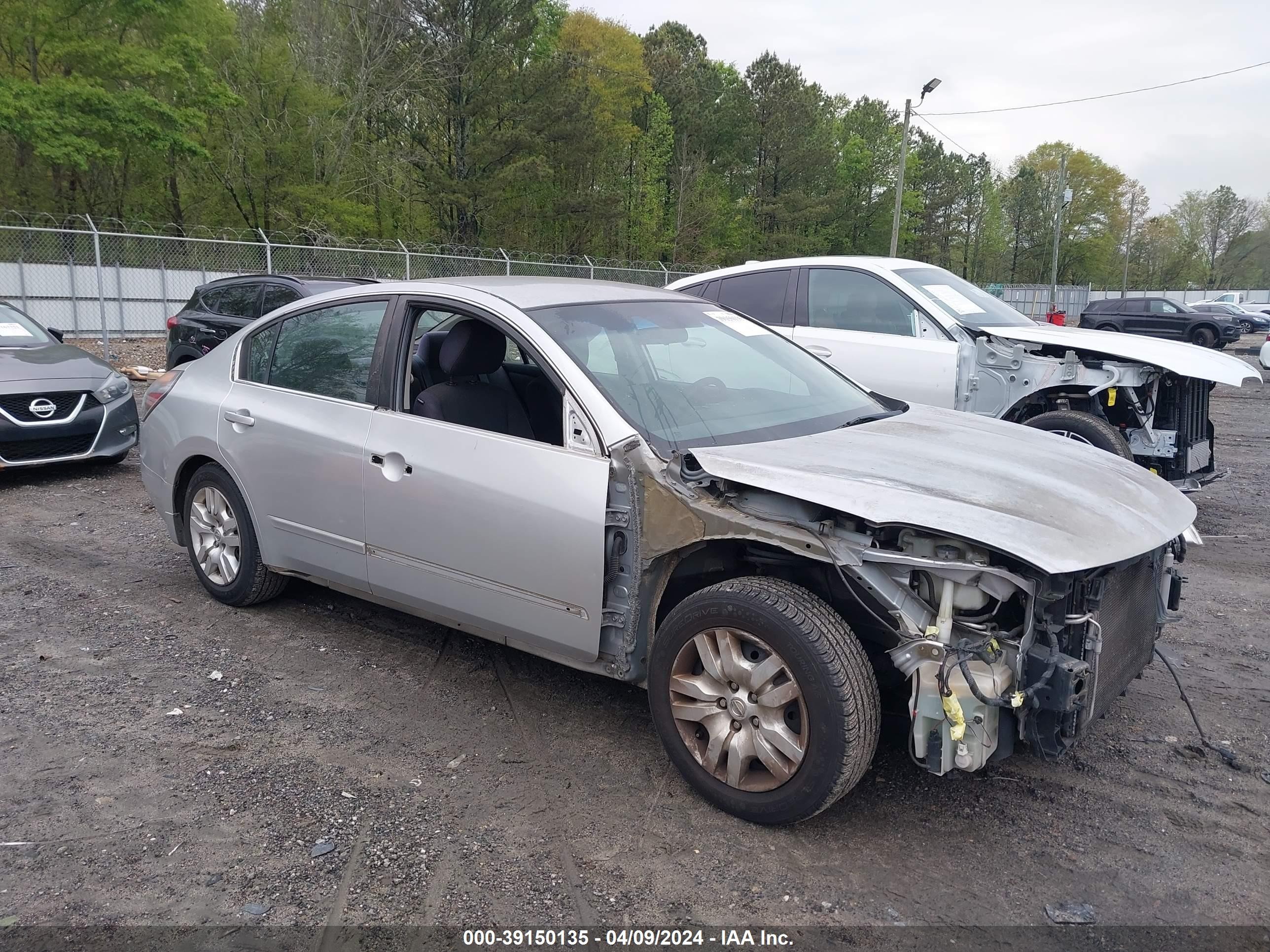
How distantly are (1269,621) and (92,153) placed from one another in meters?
29.5

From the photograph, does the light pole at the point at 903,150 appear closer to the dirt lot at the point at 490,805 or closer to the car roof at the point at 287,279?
the car roof at the point at 287,279

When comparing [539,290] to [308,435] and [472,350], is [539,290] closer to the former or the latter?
[472,350]

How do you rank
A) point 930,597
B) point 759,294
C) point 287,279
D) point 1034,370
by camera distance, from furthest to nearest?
point 287,279, point 759,294, point 1034,370, point 930,597

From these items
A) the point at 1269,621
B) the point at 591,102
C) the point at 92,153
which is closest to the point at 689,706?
the point at 1269,621

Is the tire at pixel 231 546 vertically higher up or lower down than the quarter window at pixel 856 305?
lower down

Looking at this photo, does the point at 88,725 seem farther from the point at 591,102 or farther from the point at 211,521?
the point at 591,102

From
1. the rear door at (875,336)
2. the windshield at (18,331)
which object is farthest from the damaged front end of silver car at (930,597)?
the windshield at (18,331)

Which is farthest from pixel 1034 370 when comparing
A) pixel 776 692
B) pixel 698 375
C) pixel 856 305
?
pixel 776 692

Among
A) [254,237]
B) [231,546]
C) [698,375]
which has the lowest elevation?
[231,546]

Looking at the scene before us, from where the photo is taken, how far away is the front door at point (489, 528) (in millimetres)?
3330

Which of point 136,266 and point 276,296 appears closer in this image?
point 276,296

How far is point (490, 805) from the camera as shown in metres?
3.20

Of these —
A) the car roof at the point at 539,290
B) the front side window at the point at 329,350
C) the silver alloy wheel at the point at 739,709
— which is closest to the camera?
the silver alloy wheel at the point at 739,709

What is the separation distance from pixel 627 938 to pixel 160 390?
166 inches
